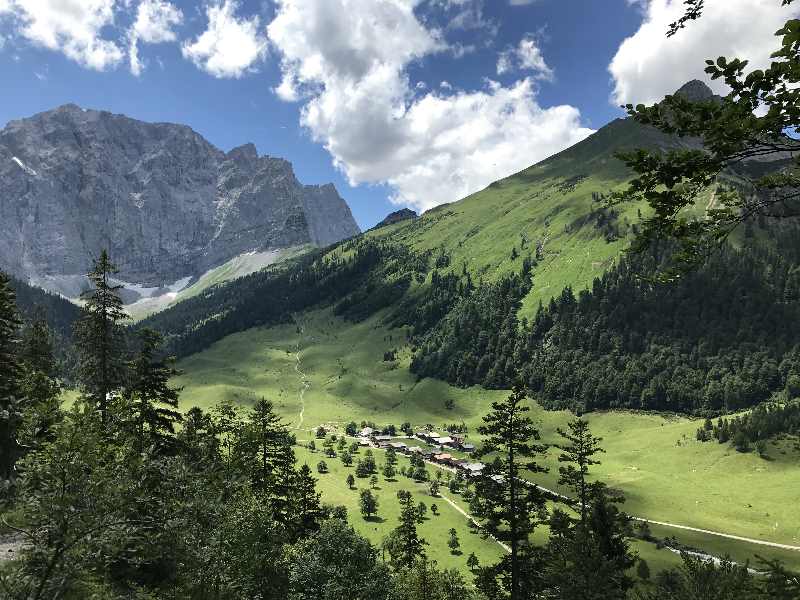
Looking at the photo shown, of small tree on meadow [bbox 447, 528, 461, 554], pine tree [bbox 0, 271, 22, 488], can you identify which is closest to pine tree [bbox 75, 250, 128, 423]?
pine tree [bbox 0, 271, 22, 488]

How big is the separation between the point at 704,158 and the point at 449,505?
152 metres

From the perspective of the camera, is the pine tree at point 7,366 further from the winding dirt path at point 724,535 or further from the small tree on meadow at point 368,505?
the winding dirt path at point 724,535

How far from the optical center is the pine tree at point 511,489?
3391 cm

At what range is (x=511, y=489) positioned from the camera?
34750mm

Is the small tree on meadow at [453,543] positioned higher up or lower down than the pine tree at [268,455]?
lower down

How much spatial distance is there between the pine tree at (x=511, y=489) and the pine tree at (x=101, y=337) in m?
32.3

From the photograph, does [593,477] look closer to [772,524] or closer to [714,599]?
[772,524]

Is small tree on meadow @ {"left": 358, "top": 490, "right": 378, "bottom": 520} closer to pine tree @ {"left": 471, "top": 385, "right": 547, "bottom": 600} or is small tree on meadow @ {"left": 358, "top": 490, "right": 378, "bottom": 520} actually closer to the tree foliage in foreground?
pine tree @ {"left": 471, "top": 385, "right": 547, "bottom": 600}

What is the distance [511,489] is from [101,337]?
36.0 meters

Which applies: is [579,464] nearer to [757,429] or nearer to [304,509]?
[304,509]

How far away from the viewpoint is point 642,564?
320 feet

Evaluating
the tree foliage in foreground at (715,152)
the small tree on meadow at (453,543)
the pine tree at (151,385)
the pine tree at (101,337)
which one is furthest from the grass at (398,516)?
the tree foliage in foreground at (715,152)

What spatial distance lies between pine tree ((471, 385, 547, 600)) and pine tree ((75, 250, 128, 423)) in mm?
32346

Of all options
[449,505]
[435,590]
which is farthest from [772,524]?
[435,590]
